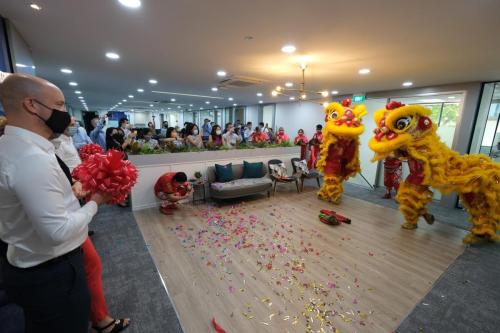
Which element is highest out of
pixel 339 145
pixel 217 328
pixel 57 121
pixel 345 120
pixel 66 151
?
pixel 345 120

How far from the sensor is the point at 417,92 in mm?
5352

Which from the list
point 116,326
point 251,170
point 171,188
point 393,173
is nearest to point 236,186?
point 251,170

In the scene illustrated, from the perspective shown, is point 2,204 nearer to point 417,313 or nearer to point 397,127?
point 417,313

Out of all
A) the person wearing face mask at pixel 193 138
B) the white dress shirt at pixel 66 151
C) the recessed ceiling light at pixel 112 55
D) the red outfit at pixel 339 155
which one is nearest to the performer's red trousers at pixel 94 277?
the white dress shirt at pixel 66 151

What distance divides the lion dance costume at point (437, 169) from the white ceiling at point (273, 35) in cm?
92

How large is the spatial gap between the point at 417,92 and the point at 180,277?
6.51 m

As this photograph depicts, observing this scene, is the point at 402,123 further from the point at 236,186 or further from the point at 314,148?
the point at 314,148

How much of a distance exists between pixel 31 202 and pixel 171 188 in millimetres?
3165

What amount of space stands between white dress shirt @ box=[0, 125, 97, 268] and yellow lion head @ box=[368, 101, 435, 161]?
3.86m

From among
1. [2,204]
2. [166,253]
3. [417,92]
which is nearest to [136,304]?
[166,253]

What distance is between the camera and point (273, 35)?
258 cm

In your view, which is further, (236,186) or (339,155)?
(339,155)

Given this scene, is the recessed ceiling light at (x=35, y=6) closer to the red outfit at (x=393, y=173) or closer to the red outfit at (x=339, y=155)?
the red outfit at (x=339, y=155)

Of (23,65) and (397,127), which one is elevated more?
(23,65)
